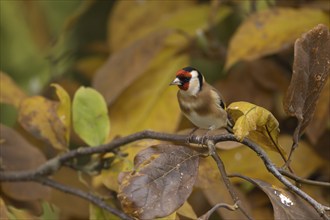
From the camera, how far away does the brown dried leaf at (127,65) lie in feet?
3.98

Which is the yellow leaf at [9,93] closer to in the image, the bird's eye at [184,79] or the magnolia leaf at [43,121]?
the magnolia leaf at [43,121]

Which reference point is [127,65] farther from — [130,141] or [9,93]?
[130,141]

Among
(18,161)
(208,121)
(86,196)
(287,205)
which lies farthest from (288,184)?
(18,161)

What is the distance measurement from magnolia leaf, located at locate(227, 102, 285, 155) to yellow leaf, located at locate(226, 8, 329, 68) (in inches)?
11.6

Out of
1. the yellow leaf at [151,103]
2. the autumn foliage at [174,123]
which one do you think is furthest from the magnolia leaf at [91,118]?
the yellow leaf at [151,103]

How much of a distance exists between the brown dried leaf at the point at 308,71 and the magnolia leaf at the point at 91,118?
0.34 m

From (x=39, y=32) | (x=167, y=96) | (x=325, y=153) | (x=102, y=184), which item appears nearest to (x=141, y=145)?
(x=102, y=184)

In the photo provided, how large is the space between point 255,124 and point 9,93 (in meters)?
0.53

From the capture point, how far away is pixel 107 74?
1232 mm

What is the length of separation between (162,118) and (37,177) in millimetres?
233

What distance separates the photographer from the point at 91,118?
1075 mm

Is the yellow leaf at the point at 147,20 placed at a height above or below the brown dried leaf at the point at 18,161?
above

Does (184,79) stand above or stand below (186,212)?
above

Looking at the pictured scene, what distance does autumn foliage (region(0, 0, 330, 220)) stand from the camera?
791 mm
